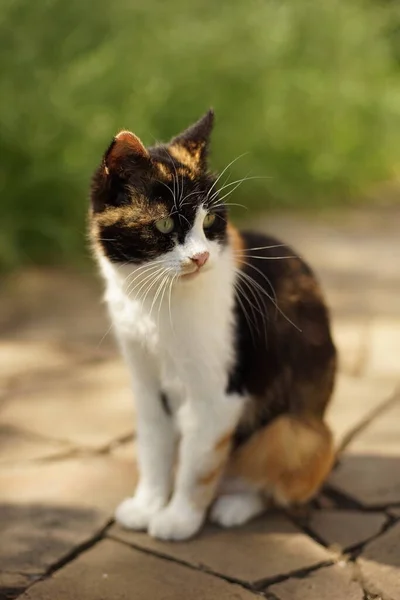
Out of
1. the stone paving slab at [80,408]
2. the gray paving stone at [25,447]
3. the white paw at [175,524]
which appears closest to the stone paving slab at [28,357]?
the stone paving slab at [80,408]

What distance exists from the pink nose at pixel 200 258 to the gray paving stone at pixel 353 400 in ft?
3.12

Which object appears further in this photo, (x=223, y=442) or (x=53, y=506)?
(x=53, y=506)

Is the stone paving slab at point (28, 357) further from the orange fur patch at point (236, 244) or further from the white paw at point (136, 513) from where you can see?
the orange fur patch at point (236, 244)

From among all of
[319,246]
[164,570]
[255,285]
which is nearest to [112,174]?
[255,285]

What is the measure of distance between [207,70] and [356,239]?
5.06 ft

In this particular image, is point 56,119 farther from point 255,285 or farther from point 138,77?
point 255,285

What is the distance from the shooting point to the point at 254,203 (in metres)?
5.35

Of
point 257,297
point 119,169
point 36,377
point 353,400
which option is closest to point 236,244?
point 257,297

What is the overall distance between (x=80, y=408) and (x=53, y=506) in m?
0.59

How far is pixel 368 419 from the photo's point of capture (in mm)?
2543

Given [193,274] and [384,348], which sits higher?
[193,274]

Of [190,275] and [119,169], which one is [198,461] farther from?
[119,169]

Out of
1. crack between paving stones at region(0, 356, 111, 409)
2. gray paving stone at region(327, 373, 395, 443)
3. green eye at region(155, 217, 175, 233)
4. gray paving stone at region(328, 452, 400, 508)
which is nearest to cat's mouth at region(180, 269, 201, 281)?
green eye at region(155, 217, 175, 233)

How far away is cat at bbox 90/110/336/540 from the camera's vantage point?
176cm
